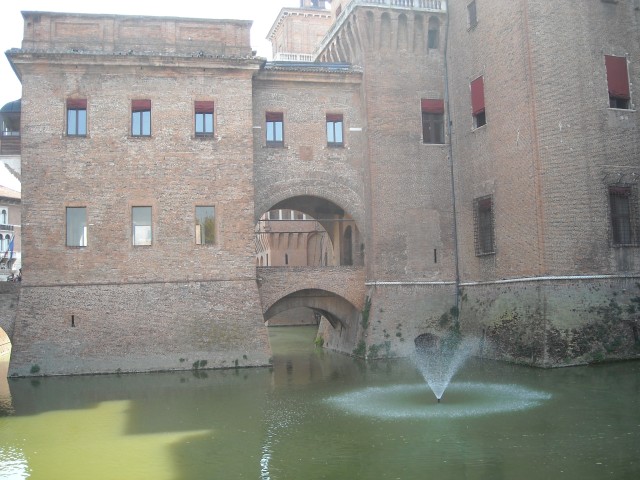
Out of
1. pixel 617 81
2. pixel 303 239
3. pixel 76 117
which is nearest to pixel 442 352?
pixel 617 81

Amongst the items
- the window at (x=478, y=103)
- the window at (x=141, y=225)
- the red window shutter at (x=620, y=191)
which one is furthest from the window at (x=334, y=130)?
the red window shutter at (x=620, y=191)

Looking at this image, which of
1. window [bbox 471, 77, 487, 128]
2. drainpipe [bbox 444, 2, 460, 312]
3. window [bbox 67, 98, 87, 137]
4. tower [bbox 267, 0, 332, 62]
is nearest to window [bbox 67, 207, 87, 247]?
window [bbox 67, 98, 87, 137]

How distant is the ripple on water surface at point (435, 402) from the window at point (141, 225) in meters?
8.27

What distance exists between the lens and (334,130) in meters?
23.2

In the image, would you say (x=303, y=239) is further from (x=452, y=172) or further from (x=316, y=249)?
(x=452, y=172)

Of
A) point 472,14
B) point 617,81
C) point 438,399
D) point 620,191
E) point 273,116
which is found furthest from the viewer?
point 273,116

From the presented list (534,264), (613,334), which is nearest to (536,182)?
(534,264)

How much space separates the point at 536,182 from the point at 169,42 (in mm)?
11656

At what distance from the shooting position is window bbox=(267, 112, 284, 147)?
73.8 ft

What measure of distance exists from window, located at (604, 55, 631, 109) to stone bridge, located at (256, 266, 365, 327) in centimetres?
914

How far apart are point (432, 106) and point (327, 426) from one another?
1360 centimetres

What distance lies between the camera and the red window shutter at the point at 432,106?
23.1 metres

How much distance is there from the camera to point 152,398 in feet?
52.8

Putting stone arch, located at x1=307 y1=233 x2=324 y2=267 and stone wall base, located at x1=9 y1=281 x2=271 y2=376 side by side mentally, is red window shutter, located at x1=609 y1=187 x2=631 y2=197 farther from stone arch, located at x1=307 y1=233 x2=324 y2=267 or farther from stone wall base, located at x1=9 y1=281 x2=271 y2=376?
stone arch, located at x1=307 y1=233 x2=324 y2=267
